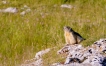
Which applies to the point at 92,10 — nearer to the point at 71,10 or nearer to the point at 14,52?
the point at 71,10

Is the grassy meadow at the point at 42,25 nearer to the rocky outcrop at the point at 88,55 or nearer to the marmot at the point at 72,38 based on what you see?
the marmot at the point at 72,38

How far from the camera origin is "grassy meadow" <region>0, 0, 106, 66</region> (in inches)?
563

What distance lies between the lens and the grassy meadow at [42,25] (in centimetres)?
1431

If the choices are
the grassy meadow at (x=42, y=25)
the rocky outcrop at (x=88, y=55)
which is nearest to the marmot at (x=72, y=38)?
the rocky outcrop at (x=88, y=55)

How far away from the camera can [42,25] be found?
53.9 ft

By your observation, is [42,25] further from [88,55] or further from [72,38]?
[88,55]

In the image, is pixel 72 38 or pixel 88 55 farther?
pixel 72 38

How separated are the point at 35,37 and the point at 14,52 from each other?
142 centimetres

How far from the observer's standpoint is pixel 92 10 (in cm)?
1844

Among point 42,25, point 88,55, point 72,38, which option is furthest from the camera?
point 42,25

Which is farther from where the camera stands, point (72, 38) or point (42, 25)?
point (42, 25)

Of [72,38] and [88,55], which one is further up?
[72,38]

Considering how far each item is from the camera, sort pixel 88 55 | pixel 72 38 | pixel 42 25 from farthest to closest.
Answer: pixel 42 25 < pixel 72 38 < pixel 88 55

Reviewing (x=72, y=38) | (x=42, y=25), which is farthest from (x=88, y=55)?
(x=42, y=25)
